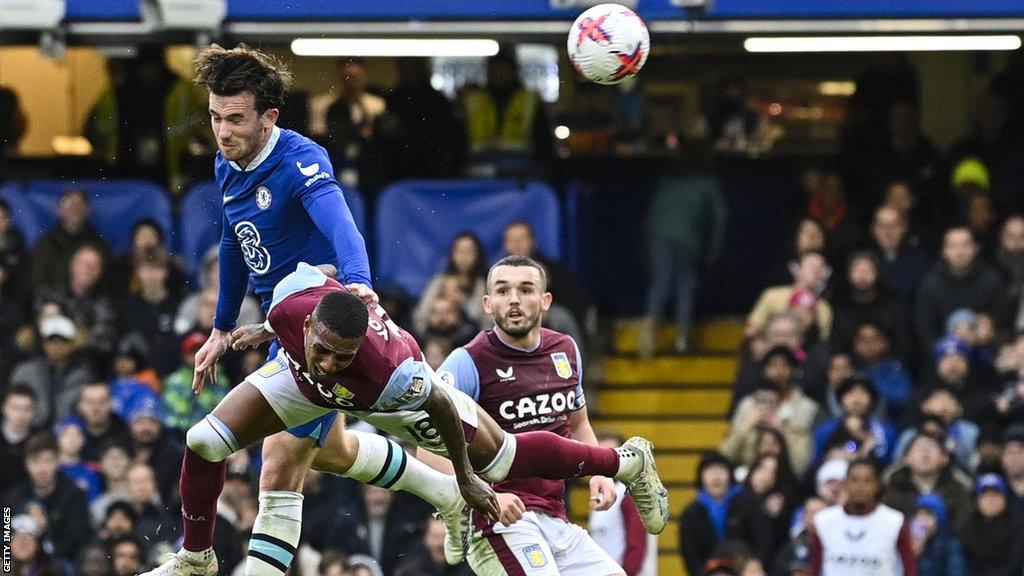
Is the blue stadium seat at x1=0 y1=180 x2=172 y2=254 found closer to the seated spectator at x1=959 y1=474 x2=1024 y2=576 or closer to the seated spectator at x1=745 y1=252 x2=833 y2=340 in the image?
the seated spectator at x1=745 y1=252 x2=833 y2=340

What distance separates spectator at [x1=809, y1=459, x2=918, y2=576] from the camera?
12305 millimetres

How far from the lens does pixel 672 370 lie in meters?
16.4

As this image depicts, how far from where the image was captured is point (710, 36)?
47.7 ft

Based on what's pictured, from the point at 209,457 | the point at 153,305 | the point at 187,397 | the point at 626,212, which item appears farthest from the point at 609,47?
the point at 626,212

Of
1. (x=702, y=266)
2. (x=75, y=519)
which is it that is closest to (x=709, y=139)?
(x=702, y=266)

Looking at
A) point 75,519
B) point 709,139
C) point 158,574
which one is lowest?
point 75,519

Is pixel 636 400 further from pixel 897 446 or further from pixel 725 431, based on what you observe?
pixel 897 446

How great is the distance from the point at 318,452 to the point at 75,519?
4529 millimetres

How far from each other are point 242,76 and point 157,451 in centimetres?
541

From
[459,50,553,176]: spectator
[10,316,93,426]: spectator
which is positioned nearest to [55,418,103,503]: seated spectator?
[10,316,93,426]: spectator

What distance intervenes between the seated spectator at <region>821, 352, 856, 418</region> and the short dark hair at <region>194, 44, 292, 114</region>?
6025mm

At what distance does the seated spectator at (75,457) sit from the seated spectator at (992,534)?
5710mm

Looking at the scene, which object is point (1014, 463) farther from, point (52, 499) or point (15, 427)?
point (15, 427)

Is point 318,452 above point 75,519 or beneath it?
above
